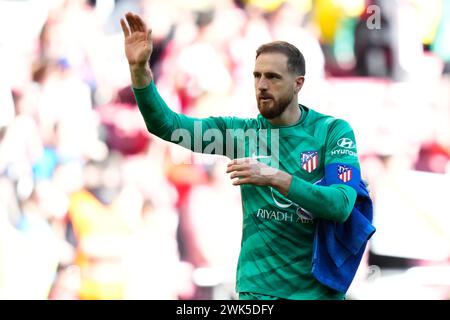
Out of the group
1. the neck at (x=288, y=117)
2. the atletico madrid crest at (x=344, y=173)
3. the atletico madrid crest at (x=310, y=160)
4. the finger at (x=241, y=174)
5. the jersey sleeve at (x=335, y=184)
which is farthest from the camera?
the neck at (x=288, y=117)

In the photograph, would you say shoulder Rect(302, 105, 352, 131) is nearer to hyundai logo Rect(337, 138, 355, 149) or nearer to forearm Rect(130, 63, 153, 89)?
hyundai logo Rect(337, 138, 355, 149)

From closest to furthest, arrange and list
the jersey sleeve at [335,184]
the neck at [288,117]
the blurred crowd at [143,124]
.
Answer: the jersey sleeve at [335,184] < the neck at [288,117] < the blurred crowd at [143,124]

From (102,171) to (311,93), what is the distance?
1.66m

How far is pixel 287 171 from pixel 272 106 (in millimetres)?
295

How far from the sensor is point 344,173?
3.74m

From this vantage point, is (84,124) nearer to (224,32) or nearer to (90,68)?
(90,68)

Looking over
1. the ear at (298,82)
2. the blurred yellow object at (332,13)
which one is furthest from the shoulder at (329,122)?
the blurred yellow object at (332,13)

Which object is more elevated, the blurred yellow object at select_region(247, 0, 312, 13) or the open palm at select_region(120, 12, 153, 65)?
the blurred yellow object at select_region(247, 0, 312, 13)

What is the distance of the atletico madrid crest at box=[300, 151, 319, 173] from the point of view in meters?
3.84

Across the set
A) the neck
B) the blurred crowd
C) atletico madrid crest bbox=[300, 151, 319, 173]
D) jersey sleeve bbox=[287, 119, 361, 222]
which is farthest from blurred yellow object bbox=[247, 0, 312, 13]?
atletico madrid crest bbox=[300, 151, 319, 173]

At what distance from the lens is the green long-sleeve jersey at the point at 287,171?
12.4 feet

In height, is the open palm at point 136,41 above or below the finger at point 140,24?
below

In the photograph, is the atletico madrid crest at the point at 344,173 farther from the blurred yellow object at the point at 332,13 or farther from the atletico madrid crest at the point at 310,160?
the blurred yellow object at the point at 332,13
